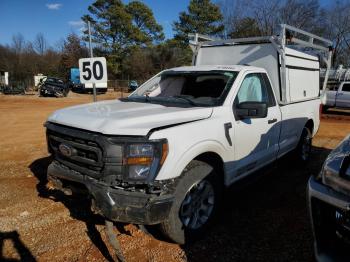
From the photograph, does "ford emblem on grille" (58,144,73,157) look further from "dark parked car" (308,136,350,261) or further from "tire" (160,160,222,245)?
"dark parked car" (308,136,350,261)

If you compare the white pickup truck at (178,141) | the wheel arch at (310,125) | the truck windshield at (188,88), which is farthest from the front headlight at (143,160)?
the wheel arch at (310,125)

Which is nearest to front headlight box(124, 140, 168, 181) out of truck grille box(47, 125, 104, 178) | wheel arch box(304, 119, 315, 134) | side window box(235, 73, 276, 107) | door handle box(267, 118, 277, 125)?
truck grille box(47, 125, 104, 178)

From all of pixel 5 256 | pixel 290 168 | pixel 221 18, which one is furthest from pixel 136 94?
pixel 221 18

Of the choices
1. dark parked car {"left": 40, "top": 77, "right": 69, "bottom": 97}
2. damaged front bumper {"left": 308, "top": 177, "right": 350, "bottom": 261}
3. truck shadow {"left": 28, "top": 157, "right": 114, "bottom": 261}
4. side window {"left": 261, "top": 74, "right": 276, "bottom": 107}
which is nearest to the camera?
damaged front bumper {"left": 308, "top": 177, "right": 350, "bottom": 261}

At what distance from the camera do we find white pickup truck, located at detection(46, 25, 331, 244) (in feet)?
10.1

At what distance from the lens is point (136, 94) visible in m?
5.14

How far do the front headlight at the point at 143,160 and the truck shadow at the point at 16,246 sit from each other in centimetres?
141

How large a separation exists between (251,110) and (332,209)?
175 cm

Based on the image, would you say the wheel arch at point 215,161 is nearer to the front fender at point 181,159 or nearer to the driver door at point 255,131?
the front fender at point 181,159

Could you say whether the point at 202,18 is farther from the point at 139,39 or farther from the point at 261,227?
the point at 261,227

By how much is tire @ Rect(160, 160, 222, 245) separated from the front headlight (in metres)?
0.35

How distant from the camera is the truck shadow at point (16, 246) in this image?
11.0 feet

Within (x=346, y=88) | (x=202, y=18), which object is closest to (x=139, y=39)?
(x=202, y=18)

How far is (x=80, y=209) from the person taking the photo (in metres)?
4.47
